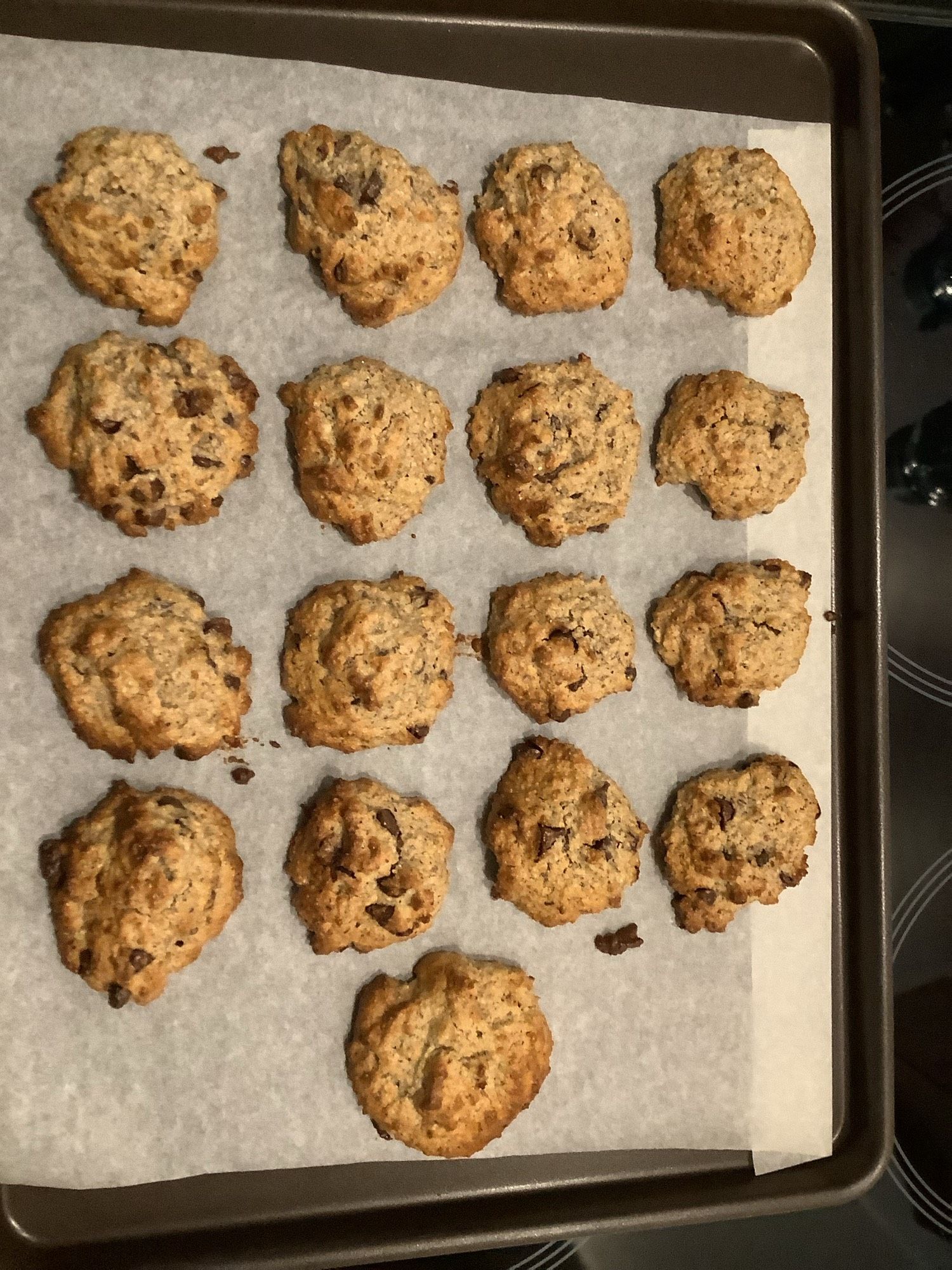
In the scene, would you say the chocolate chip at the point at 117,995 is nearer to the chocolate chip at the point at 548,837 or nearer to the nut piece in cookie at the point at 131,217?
the chocolate chip at the point at 548,837

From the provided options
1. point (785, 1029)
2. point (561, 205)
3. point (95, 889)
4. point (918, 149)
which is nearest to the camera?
point (95, 889)

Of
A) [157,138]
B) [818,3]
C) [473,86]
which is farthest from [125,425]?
[818,3]

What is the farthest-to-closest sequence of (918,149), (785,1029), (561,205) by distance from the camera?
(918,149) → (785,1029) → (561,205)

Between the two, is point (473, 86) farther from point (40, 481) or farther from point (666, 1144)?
point (666, 1144)

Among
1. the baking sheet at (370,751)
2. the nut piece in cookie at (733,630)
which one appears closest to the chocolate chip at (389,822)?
the baking sheet at (370,751)

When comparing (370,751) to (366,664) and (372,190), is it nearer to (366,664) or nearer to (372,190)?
(366,664)

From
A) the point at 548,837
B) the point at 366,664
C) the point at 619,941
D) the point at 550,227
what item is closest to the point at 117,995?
the point at 366,664
